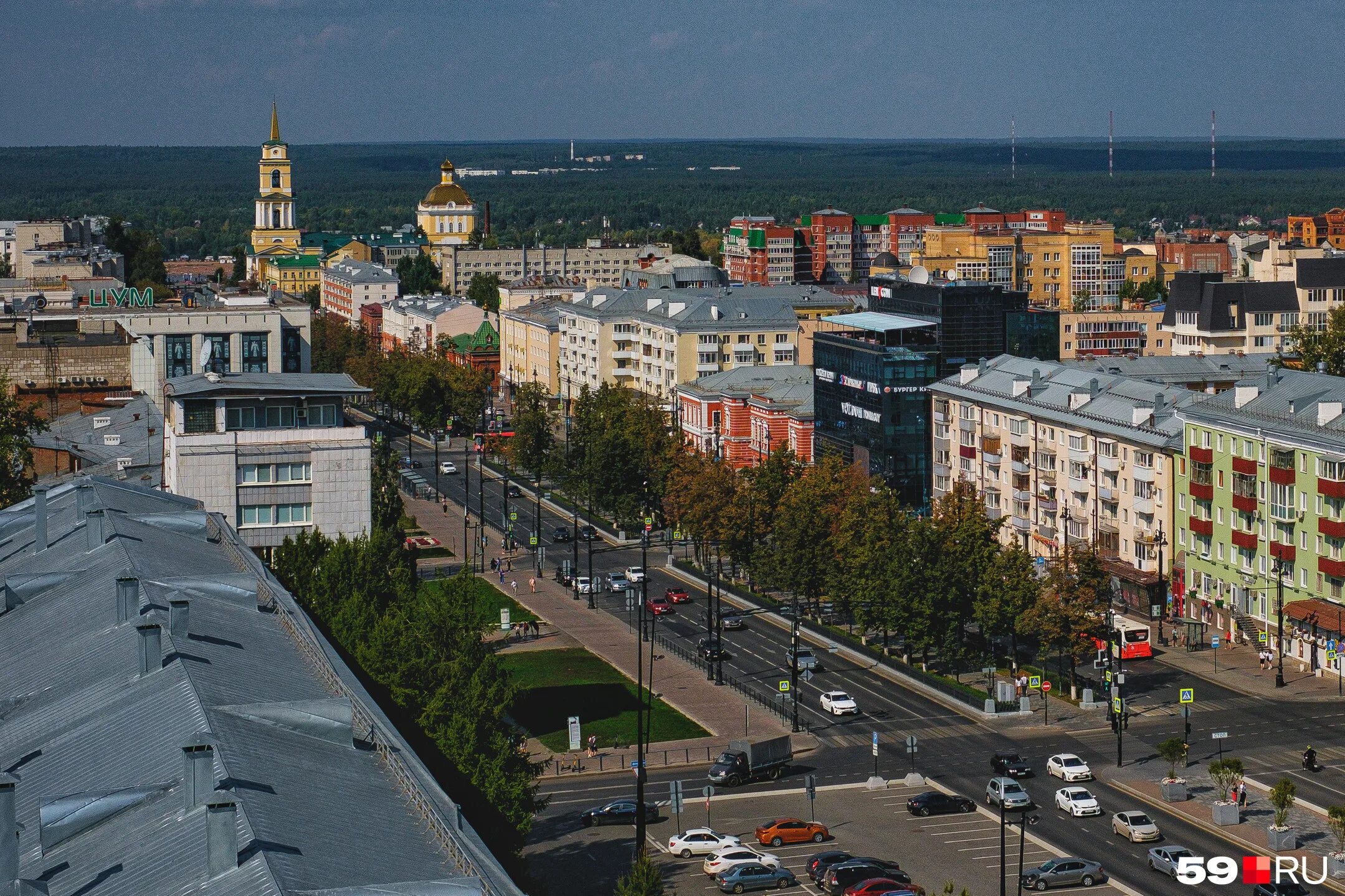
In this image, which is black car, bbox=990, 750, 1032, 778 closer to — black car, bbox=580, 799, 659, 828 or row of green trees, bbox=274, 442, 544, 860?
black car, bbox=580, 799, 659, 828

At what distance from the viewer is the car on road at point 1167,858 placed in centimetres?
5612

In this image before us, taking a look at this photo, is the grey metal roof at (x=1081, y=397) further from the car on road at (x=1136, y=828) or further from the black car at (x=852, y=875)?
the black car at (x=852, y=875)

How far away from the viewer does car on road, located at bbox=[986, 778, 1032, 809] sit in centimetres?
6166

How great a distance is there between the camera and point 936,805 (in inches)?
2459

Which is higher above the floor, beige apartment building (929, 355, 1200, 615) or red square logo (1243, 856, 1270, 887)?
beige apartment building (929, 355, 1200, 615)

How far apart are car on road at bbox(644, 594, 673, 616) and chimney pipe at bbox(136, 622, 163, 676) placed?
59.8m

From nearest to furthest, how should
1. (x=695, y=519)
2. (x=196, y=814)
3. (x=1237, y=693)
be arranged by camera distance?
(x=196, y=814) → (x=1237, y=693) → (x=695, y=519)

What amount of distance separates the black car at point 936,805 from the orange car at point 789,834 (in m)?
3.72

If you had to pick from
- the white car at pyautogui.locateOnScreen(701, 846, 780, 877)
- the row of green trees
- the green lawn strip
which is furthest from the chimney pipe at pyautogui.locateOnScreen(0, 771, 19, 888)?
the green lawn strip

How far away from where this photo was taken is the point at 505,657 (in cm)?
8544

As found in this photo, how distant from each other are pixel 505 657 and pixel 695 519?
2381 cm

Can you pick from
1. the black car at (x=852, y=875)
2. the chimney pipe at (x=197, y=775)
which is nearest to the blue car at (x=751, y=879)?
the black car at (x=852, y=875)

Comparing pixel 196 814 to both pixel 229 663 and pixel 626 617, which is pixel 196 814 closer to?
pixel 229 663

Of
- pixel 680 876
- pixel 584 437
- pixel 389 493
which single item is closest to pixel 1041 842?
pixel 680 876
